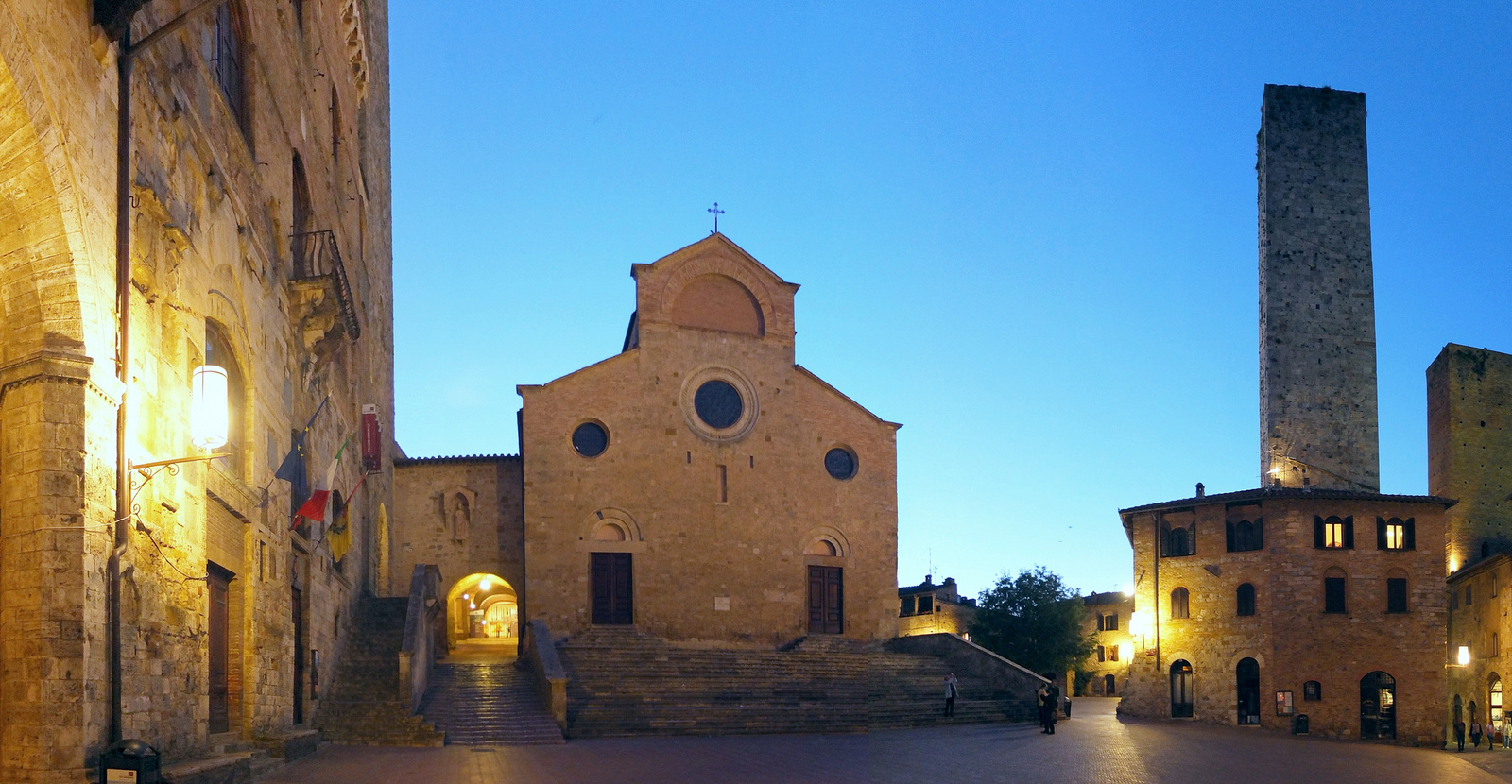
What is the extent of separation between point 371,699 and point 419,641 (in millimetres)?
1772

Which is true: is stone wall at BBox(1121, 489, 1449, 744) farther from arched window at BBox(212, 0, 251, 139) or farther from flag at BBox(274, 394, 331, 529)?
arched window at BBox(212, 0, 251, 139)

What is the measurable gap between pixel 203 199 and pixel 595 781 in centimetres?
740

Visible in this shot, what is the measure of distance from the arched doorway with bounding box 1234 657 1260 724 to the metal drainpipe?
82.9ft

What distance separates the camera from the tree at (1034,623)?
4009 centimetres

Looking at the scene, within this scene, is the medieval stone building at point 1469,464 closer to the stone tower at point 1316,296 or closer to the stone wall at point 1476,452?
the stone wall at point 1476,452

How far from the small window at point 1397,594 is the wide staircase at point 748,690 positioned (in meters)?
9.53

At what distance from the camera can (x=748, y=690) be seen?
945 inches

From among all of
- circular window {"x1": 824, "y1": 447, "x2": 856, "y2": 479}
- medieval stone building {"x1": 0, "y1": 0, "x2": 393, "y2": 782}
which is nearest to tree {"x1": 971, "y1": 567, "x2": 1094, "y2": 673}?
circular window {"x1": 824, "y1": 447, "x2": 856, "y2": 479}

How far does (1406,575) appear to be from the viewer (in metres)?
28.6

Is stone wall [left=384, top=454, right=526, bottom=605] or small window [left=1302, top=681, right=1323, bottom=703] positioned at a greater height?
stone wall [left=384, top=454, right=526, bottom=605]

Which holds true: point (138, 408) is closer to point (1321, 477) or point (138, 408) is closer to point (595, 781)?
point (595, 781)

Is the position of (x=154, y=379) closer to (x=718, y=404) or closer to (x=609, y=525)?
(x=609, y=525)

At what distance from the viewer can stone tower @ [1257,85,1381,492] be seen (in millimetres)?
34156

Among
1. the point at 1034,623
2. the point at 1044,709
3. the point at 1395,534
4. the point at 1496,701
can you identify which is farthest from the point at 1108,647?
the point at 1044,709
